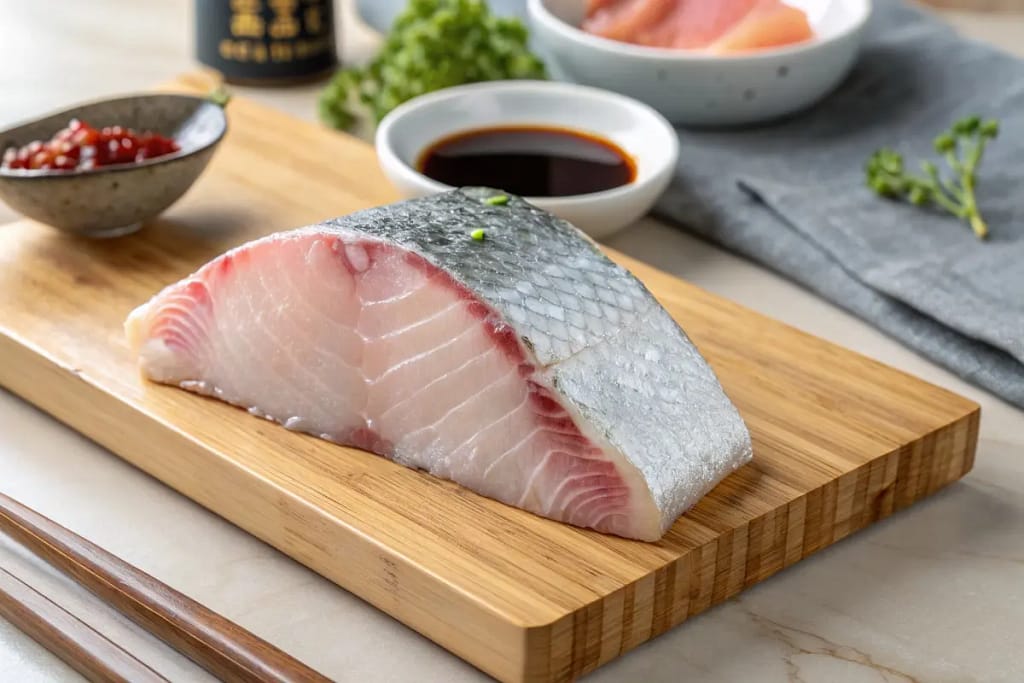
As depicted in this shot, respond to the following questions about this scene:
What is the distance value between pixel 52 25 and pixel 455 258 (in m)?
2.06

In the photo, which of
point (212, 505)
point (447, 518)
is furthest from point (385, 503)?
point (212, 505)

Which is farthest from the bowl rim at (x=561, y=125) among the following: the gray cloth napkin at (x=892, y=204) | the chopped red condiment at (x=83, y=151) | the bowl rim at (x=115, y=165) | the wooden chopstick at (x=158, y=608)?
the wooden chopstick at (x=158, y=608)

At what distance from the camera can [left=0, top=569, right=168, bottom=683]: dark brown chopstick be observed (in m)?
1.41

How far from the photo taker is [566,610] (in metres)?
1.41

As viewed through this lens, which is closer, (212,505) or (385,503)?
(385,503)

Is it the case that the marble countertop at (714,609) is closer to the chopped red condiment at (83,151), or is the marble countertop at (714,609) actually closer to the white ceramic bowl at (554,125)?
the chopped red condiment at (83,151)

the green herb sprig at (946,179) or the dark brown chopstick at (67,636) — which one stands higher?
the green herb sprig at (946,179)

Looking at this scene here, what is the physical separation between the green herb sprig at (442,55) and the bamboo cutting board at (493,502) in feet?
1.86

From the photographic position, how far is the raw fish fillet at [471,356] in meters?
1.54

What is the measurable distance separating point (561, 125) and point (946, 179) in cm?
65

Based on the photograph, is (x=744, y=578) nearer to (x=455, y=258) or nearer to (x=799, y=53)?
(x=455, y=258)

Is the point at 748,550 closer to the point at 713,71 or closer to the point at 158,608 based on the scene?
the point at 158,608

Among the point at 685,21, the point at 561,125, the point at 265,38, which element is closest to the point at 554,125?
the point at 561,125

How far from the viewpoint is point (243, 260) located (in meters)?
1.75
